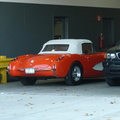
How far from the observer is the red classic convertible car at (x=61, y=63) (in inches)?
522

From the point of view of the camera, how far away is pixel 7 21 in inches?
688

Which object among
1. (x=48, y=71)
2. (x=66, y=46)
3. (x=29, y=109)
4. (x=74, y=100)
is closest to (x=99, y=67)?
(x=66, y=46)

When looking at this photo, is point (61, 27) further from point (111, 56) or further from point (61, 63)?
point (111, 56)

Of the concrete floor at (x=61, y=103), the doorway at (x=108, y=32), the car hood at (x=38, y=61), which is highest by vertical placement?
the doorway at (x=108, y=32)

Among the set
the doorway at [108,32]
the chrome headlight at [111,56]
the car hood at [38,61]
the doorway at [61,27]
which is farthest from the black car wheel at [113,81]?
the doorway at [108,32]

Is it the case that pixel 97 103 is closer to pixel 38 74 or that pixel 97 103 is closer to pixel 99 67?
pixel 38 74

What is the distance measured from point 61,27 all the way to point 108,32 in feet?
11.2

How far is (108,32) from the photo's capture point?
2245 cm

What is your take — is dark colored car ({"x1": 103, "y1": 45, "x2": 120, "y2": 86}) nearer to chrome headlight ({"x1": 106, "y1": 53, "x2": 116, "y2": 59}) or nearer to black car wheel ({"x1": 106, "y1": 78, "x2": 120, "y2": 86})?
chrome headlight ({"x1": 106, "y1": 53, "x2": 116, "y2": 59})

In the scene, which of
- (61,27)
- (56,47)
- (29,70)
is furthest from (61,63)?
(61,27)

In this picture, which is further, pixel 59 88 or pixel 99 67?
pixel 99 67

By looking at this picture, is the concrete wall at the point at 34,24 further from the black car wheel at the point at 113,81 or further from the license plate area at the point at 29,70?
the black car wheel at the point at 113,81

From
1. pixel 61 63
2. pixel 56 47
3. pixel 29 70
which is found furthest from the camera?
pixel 56 47

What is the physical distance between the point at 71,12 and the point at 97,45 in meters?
2.49
